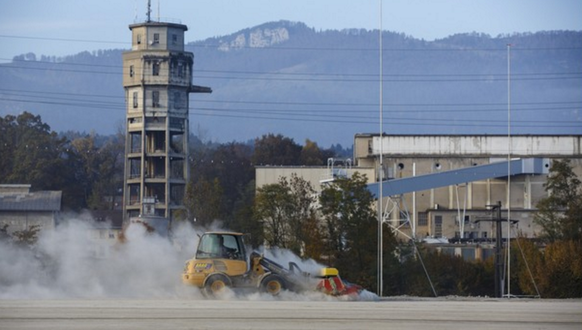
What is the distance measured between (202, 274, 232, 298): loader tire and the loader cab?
121 centimetres

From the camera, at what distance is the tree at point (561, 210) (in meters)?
100

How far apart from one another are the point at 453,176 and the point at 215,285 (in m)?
74.5

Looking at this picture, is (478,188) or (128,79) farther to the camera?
(128,79)

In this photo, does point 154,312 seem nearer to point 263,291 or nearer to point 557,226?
point 263,291

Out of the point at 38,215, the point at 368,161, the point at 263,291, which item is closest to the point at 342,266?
the point at 263,291

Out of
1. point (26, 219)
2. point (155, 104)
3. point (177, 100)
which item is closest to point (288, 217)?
point (155, 104)

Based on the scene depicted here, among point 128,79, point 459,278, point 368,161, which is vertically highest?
point 128,79

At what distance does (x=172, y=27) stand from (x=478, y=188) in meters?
40.3

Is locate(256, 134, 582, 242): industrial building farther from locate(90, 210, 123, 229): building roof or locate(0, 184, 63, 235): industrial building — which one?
locate(90, 210, 123, 229): building roof

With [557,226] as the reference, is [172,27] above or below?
above

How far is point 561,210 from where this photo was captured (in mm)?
107812

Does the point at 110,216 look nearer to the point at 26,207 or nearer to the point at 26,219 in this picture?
the point at 26,207

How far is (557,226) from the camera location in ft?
335

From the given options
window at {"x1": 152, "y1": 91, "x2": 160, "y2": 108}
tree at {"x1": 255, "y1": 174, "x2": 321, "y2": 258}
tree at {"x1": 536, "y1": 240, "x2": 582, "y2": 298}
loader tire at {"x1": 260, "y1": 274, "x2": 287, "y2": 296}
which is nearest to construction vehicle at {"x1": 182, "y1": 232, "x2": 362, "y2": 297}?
loader tire at {"x1": 260, "y1": 274, "x2": 287, "y2": 296}
